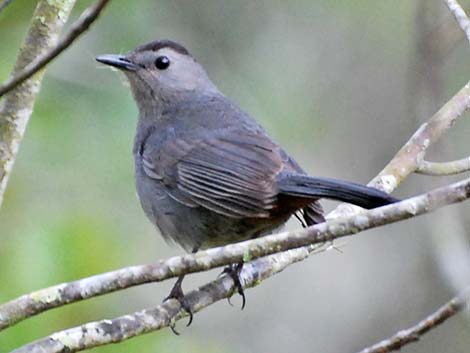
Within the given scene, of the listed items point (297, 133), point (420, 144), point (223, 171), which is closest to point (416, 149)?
point (420, 144)

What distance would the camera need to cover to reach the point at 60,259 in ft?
17.6

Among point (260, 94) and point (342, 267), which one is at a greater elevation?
point (260, 94)

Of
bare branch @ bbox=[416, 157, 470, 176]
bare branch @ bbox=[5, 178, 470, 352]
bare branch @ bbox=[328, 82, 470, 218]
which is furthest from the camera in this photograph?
bare branch @ bbox=[328, 82, 470, 218]

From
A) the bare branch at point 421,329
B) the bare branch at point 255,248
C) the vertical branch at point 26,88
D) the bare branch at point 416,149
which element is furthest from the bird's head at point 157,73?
the bare branch at point 421,329

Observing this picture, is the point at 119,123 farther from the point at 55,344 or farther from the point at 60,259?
the point at 55,344

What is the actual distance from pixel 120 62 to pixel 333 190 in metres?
1.95

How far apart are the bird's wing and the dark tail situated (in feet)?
0.28

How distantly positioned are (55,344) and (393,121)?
5796 millimetres

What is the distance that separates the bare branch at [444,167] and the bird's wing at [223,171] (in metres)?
0.72

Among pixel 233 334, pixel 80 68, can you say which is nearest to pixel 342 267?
pixel 233 334

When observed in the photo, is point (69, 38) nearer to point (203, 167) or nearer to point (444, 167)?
point (203, 167)

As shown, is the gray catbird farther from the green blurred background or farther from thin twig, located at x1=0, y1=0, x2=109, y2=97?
thin twig, located at x1=0, y1=0, x2=109, y2=97

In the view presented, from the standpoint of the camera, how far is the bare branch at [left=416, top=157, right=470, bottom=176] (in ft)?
17.0

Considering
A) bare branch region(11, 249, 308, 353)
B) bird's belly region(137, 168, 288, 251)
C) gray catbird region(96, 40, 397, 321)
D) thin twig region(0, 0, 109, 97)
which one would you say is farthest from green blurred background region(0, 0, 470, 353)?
thin twig region(0, 0, 109, 97)
